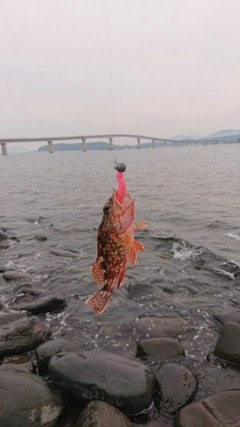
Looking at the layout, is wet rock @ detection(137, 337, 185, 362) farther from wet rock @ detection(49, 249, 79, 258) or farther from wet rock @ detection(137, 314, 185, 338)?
wet rock @ detection(49, 249, 79, 258)

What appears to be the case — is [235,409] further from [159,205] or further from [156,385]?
[159,205]

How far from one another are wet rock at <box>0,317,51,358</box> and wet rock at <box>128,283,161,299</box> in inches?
117

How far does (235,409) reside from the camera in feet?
14.6

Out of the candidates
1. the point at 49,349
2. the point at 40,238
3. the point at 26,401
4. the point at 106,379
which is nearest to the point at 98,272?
the point at 106,379

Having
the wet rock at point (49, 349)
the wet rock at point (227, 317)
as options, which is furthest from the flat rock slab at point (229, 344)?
the wet rock at point (49, 349)

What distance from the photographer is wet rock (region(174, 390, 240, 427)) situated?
4230 mm

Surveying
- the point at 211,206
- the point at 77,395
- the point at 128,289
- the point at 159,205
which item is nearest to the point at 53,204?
the point at 159,205

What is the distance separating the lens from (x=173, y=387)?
16.6 ft

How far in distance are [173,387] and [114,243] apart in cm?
325

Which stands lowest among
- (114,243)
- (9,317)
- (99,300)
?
(9,317)

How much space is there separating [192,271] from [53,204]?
16528 millimetres

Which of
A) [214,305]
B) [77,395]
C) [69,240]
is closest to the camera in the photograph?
[77,395]

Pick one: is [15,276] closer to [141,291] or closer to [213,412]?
[141,291]

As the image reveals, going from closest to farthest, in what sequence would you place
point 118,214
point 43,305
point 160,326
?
point 118,214, point 160,326, point 43,305
